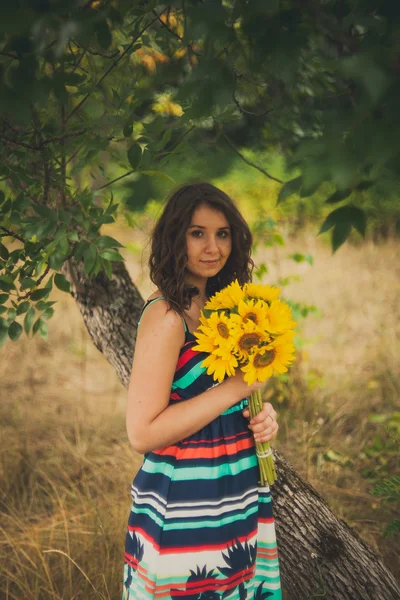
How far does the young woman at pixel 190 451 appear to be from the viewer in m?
1.33

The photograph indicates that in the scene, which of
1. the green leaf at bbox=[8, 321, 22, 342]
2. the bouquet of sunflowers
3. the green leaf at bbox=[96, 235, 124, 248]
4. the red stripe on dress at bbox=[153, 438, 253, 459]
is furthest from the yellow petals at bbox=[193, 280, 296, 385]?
the green leaf at bbox=[8, 321, 22, 342]

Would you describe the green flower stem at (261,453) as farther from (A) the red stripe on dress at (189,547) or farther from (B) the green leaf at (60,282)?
(B) the green leaf at (60,282)

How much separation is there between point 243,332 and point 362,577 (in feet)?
3.94

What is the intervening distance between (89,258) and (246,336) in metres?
0.54

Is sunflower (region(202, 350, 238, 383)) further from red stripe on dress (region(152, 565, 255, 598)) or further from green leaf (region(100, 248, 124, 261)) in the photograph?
red stripe on dress (region(152, 565, 255, 598))

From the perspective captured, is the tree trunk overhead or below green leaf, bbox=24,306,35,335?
below

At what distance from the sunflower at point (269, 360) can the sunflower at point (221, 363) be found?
0.12ft

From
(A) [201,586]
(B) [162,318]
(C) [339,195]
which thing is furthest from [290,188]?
(A) [201,586]

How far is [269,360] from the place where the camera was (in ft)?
4.31

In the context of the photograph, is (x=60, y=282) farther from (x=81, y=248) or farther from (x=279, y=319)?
(x=279, y=319)

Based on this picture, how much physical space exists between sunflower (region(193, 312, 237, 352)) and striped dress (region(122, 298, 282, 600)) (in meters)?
0.13

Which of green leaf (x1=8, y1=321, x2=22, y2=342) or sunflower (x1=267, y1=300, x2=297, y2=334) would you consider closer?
sunflower (x1=267, y1=300, x2=297, y2=334)

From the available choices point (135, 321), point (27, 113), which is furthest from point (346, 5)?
point (135, 321)

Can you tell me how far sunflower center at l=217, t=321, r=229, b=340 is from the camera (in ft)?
4.26
